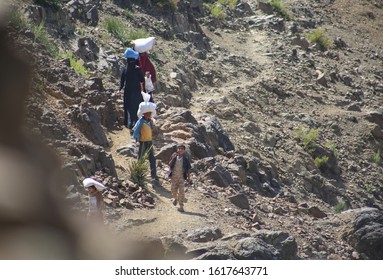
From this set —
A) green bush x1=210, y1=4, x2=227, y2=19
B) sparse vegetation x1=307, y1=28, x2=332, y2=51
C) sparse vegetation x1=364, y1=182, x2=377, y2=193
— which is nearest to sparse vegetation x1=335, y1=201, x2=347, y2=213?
sparse vegetation x1=364, y1=182, x2=377, y2=193

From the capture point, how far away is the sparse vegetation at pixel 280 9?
27344 mm

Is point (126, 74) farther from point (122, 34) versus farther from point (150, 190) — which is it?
point (122, 34)

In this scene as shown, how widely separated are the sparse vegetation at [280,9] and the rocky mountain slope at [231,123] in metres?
0.30

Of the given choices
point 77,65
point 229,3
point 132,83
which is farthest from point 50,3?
point 229,3

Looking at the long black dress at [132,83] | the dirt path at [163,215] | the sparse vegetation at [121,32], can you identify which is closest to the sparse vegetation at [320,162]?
the sparse vegetation at [121,32]

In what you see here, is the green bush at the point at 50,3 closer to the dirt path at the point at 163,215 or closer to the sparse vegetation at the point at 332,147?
the dirt path at the point at 163,215

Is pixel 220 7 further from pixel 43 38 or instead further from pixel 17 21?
pixel 17 21

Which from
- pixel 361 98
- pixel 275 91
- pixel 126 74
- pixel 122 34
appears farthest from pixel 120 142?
pixel 361 98

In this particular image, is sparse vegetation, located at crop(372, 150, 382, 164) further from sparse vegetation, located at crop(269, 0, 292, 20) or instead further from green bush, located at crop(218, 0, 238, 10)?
sparse vegetation, located at crop(269, 0, 292, 20)

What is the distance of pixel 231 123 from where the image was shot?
17.3 meters

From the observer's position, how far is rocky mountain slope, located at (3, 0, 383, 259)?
1110 cm

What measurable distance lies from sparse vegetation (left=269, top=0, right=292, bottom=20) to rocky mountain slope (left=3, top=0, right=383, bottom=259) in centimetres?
30

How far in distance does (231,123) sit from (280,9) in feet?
36.7

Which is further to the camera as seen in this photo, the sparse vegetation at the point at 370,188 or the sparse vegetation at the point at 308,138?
the sparse vegetation at the point at 308,138
